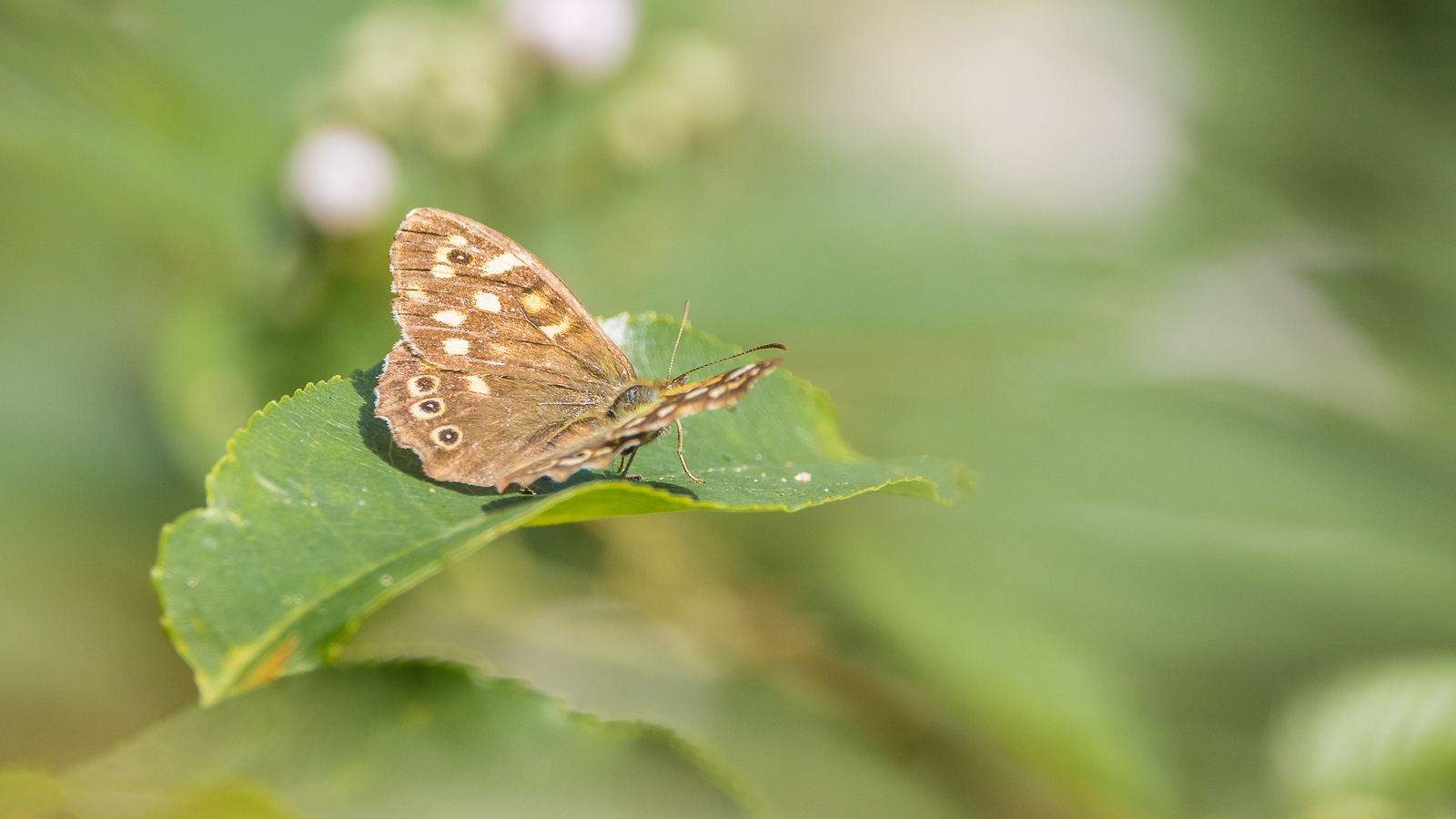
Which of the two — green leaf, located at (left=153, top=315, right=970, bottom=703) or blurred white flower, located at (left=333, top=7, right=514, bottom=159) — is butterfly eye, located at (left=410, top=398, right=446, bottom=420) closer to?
green leaf, located at (left=153, top=315, right=970, bottom=703)

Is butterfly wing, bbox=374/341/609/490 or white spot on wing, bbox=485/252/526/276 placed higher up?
white spot on wing, bbox=485/252/526/276

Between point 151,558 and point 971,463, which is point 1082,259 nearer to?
point 971,463

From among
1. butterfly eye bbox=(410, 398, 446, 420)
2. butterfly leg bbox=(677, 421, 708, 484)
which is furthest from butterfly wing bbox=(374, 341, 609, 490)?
butterfly leg bbox=(677, 421, 708, 484)

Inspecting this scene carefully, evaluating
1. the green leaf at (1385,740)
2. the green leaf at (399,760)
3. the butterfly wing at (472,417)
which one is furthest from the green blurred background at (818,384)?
the green leaf at (399,760)

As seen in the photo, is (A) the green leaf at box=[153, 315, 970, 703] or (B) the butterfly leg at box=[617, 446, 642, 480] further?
(B) the butterfly leg at box=[617, 446, 642, 480]

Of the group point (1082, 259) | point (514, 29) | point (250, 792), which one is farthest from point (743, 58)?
point (250, 792)

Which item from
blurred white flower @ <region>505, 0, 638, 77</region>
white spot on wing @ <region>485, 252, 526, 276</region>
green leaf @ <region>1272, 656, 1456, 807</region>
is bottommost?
green leaf @ <region>1272, 656, 1456, 807</region>

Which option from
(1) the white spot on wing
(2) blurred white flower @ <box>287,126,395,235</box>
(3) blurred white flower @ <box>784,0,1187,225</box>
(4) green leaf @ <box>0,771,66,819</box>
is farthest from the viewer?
(3) blurred white flower @ <box>784,0,1187,225</box>

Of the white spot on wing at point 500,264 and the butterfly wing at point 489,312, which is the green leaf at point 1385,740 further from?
the white spot on wing at point 500,264
